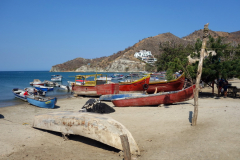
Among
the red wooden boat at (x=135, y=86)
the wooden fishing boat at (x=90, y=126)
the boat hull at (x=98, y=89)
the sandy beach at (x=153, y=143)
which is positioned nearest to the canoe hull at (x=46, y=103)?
the boat hull at (x=98, y=89)

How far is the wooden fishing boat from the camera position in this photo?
5805 millimetres

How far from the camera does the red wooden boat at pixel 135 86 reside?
19.1 metres

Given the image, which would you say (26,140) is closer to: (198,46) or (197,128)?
(197,128)

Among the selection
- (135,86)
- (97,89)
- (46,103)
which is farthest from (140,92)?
(46,103)

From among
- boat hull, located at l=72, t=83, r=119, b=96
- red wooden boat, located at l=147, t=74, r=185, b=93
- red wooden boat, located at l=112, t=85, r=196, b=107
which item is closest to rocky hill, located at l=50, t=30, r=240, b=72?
boat hull, located at l=72, t=83, r=119, b=96

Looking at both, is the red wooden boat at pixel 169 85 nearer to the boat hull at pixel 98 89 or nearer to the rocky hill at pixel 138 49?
the boat hull at pixel 98 89

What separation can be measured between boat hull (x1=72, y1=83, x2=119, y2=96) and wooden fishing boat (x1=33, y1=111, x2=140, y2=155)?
13028mm

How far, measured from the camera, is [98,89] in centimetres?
2186

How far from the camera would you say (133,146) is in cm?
567

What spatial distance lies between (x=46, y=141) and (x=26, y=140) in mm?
684

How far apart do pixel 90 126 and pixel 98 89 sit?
51.2ft

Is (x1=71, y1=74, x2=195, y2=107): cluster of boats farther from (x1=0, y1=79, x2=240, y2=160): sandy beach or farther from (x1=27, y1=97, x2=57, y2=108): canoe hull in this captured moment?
(x1=27, y1=97, x2=57, y2=108): canoe hull

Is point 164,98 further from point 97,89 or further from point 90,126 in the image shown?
point 97,89

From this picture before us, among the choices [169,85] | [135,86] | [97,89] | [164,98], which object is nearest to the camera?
[164,98]
